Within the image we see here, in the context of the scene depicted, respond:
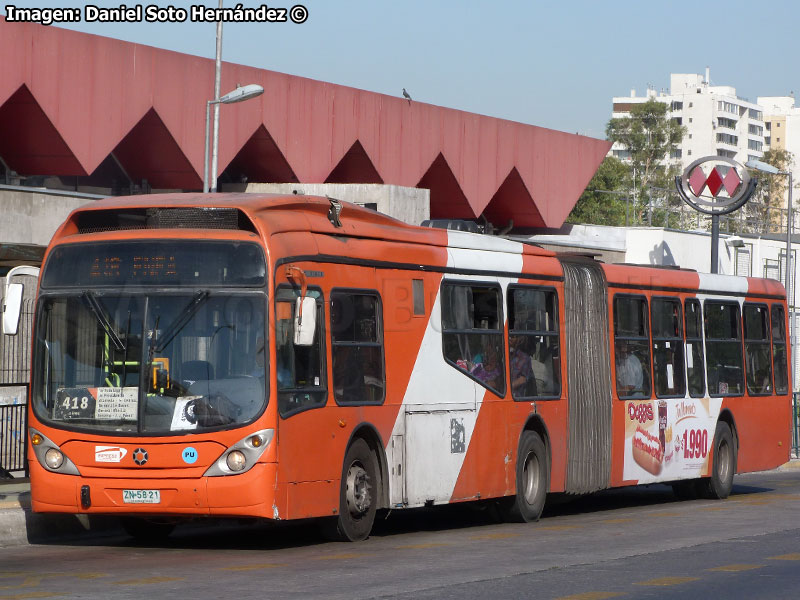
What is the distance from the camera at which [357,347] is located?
13789mm

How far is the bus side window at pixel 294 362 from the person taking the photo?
12516mm

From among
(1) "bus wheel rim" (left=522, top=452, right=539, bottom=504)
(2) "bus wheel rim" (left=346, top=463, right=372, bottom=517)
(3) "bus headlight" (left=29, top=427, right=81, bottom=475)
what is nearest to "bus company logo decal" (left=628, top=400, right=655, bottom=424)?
(1) "bus wheel rim" (left=522, top=452, right=539, bottom=504)

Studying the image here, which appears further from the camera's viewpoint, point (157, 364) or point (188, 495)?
point (157, 364)

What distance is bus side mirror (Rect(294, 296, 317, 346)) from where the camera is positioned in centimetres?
1243

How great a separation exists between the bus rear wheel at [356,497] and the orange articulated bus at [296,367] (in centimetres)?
2

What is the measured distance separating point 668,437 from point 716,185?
2059 cm

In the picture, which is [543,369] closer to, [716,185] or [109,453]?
[109,453]

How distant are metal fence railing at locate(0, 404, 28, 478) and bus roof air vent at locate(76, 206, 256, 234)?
6.08 metres

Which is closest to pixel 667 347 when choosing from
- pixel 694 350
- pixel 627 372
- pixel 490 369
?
pixel 694 350

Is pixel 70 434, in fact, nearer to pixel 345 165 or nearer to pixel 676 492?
pixel 676 492

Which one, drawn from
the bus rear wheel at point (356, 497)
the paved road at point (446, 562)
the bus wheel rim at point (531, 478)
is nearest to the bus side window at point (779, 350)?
the paved road at point (446, 562)

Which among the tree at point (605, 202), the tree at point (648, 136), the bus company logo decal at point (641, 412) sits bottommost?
the bus company logo decal at point (641, 412)

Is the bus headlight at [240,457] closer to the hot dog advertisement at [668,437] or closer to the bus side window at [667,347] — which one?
the hot dog advertisement at [668,437]

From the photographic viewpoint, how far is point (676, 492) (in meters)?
21.9
